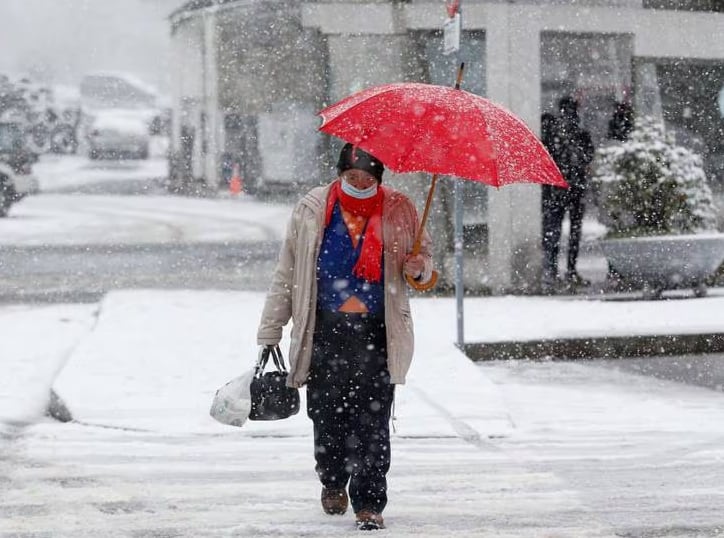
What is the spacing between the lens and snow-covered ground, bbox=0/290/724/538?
18.7 feet

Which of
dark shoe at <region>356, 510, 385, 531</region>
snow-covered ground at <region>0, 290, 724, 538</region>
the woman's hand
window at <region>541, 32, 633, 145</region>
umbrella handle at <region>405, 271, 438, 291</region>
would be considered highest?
window at <region>541, 32, 633, 145</region>

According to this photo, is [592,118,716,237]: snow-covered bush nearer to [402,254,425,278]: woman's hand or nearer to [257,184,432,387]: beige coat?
[257,184,432,387]: beige coat

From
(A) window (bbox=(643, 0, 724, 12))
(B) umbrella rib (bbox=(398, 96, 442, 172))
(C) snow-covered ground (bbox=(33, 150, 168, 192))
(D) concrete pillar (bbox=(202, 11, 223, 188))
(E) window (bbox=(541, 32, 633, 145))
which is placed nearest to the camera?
(B) umbrella rib (bbox=(398, 96, 442, 172))

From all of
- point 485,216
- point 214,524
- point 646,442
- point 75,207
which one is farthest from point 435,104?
point 75,207

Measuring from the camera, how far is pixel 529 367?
10844mm

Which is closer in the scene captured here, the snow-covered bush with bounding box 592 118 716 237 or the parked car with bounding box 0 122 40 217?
the snow-covered bush with bounding box 592 118 716 237

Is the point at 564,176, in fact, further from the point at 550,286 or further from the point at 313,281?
the point at 313,281

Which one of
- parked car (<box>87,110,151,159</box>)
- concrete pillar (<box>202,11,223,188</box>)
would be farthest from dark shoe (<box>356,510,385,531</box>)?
parked car (<box>87,110,151,159</box>)

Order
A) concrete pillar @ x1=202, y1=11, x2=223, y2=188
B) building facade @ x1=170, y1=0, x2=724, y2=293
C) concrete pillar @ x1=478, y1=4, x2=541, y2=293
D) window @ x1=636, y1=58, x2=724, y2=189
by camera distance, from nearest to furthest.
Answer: concrete pillar @ x1=478, y1=4, x2=541, y2=293
building facade @ x1=170, y1=0, x2=724, y2=293
window @ x1=636, y1=58, x2=724, y2=189
concrete pillar @ x1=202, y1=11, x2=223, y2=188

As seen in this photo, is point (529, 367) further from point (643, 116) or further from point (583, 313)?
point (643, 116)

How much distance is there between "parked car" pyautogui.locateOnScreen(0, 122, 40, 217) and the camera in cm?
1642

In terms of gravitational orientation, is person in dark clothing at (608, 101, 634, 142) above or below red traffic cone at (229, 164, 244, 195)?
above

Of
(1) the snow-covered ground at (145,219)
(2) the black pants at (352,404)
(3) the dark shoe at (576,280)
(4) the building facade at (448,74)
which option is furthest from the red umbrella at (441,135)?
(1) the snow-covered ground at (145,219)

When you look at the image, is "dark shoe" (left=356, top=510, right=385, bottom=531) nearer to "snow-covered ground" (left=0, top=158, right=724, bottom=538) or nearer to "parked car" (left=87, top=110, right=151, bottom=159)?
"snow-covered ground" (left=0, top=158, right=724, bottom=538)
